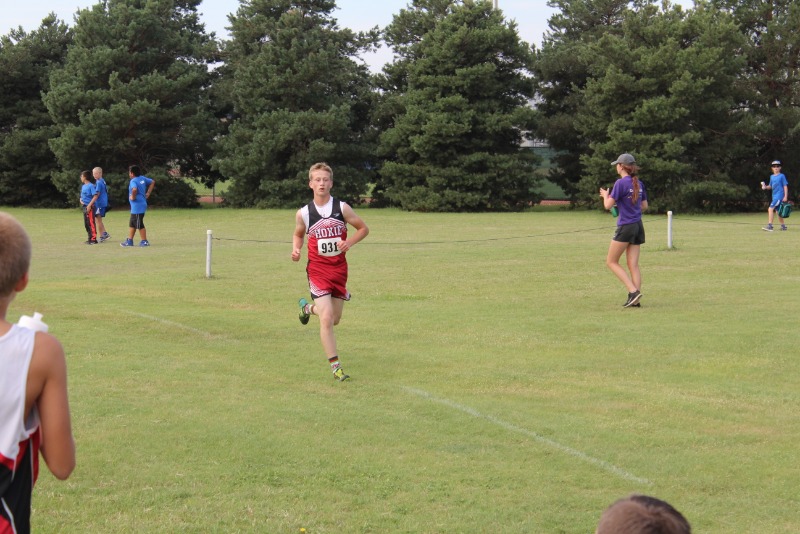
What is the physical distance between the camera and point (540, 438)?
686cm

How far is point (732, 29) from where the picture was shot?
41.3m

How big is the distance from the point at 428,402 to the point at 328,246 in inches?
76.8

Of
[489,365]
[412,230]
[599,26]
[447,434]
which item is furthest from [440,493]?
[599,26]

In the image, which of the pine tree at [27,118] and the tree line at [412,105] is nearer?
the tree line at [412,105]

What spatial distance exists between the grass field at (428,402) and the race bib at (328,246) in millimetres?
1162

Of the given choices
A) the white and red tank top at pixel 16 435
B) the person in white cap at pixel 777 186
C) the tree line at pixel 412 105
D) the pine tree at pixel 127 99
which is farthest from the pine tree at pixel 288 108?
the white and red tank top at pixel 16 435

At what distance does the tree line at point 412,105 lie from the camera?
137 ft

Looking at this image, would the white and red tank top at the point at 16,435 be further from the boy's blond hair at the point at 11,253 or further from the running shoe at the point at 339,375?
the running shoe at the point at 339,375

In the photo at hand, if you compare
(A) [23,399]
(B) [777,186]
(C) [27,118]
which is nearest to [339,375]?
(A) [23,399]

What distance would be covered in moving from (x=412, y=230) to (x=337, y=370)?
22.8 m

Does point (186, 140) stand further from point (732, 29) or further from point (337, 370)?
point (337, 370)

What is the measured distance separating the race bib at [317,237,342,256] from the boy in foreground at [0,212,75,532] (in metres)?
6.14

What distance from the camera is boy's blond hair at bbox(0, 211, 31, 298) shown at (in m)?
2.74

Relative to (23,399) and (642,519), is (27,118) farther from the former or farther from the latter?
Answer: (642,519)
